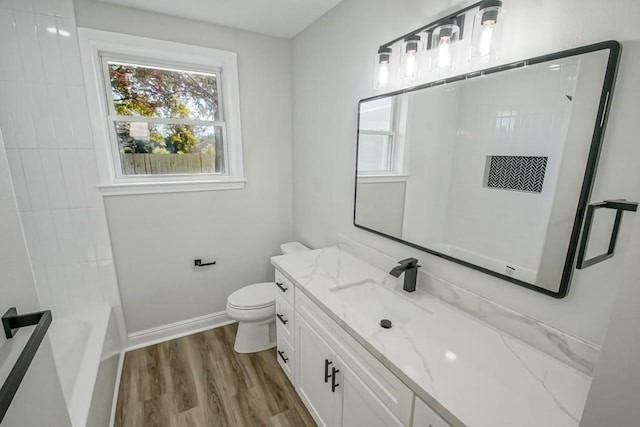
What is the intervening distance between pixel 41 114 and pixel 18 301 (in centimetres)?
153

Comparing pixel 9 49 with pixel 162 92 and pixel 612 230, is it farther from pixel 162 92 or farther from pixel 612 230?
pixel 612 230

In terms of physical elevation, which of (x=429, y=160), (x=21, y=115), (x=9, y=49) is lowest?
(x=429, y=160)

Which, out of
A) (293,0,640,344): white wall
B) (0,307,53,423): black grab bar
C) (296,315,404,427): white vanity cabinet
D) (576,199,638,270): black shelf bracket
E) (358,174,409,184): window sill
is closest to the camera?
(0,307,53,423): black grab bar

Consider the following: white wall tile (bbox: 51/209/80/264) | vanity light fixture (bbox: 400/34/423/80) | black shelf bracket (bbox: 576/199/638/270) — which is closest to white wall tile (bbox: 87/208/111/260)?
white wall tile (bbox: 51/209/80/264)

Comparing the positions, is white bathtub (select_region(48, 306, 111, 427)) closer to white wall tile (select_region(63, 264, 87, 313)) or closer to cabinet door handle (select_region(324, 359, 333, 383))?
white wall tile (select_region(63, 264, 87, 313))

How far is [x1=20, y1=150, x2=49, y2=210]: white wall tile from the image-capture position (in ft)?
5.70

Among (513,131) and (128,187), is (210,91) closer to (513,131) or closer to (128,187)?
(128,187)

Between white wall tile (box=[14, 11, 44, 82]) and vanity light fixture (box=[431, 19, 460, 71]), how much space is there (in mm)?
2240

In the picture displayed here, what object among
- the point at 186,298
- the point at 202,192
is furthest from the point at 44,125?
the point at 186,298

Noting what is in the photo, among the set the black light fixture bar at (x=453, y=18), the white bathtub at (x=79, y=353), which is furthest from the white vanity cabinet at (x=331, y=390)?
the black light fixture bar at (x=453, y=18)

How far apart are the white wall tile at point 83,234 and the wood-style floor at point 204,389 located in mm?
869

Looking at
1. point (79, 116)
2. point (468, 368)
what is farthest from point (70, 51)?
point (468, 368)

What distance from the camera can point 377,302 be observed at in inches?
58.7

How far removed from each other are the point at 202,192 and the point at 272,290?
1.00 metres
